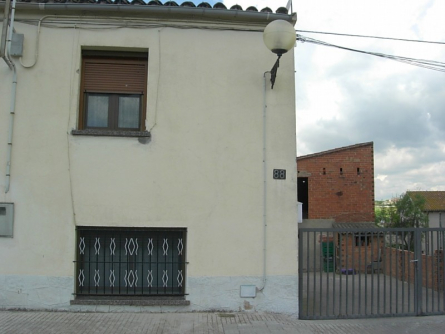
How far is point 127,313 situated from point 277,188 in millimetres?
3080

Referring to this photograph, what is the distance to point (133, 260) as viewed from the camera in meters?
6.54

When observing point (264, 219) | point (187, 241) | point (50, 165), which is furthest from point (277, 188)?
point (50, 165)

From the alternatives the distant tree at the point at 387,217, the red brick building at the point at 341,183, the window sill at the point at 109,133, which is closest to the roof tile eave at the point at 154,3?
the window sill at the point at 109,133

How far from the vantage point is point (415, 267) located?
22.5 feet

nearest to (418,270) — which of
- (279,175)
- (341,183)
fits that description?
(279,175)

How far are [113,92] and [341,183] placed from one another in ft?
36.5

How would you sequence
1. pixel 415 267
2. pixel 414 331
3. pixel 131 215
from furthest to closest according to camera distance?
1. pixel 415 267
2. pixel 131 215
3. pixel 414 331

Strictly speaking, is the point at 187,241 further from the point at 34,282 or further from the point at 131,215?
the point at 34,282

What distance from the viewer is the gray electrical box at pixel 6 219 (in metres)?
6.25

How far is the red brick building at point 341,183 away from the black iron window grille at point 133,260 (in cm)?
979

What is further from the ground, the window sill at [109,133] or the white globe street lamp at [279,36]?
the white globe street lamp at [279,36]

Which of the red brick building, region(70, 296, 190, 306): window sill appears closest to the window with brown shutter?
region(70, 296, 190, 306): window sill

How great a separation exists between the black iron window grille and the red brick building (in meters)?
9.79

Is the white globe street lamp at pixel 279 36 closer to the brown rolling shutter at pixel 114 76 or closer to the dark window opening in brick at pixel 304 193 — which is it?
the brown rolling shutter at pixel 114 76
